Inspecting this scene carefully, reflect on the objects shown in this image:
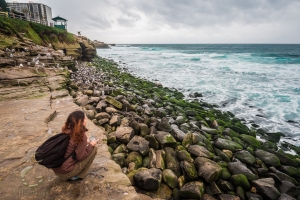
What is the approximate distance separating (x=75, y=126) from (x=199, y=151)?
3.57m

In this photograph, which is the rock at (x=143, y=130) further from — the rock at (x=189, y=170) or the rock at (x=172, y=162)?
the rock at (x=189, y=170)

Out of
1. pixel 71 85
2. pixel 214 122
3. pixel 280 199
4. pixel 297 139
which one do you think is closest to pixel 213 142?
pixel 214 122

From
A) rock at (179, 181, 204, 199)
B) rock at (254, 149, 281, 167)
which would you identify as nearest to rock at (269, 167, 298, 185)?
rock at (254, 149, 281, 167)

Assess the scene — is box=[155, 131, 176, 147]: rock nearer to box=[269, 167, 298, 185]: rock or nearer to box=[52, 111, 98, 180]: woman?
box=[52, 111, 98, 180]: woman

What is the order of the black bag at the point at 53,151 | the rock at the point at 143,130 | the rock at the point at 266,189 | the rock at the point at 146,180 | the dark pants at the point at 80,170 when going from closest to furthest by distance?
the black bag at the point at 53,151, the dark pants at the point at 80,170, the rock at the point at 146,180, the rock at the point at 266,189, the rock at the point at 143,130

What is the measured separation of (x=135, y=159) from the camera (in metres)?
4.13

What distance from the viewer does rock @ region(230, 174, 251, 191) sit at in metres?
3.95

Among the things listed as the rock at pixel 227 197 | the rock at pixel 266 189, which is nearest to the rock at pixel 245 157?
the rock at pixel 266 189

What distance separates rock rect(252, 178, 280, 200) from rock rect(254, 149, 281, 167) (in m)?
1.14

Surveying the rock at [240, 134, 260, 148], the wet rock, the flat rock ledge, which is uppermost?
the flat rock ledge

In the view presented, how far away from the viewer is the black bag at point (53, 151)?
7.33ft

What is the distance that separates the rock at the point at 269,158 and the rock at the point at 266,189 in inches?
44.7

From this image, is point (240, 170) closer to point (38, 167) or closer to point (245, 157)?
point (245, 157)

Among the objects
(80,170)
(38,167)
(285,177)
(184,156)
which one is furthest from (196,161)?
(38,167)
